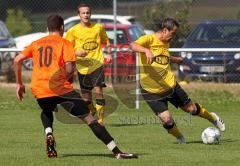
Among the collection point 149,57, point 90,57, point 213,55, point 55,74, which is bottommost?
point 213,55

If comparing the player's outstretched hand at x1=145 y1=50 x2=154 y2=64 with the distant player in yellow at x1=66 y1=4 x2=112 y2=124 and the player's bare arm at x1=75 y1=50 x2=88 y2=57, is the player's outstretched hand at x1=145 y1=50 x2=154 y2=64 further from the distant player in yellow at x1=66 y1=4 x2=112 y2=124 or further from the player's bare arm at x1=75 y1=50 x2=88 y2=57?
the distant player in yellow at x1=66 y1=4 x2=112 y2=124

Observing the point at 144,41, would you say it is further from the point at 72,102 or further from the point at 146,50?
the point at 72,102

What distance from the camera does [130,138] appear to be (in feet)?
40.5

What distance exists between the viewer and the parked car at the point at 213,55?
57.9 feet

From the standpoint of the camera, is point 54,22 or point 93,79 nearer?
point 54,22

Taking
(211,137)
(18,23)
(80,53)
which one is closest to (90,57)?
(80,53)

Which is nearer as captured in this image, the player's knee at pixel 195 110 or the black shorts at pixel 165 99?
the black shorts at pixel 165 99

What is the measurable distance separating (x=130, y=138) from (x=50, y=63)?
302 cm

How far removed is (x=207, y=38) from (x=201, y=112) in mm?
7411

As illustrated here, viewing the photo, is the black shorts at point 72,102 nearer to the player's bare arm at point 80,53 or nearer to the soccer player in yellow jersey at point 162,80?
the soccer player in yellow jersey at point 162,80

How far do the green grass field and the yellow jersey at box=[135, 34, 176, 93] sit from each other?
2.45 feet

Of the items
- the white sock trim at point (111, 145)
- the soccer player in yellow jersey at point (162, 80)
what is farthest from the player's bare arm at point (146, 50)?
the white sock trim at point (111, 145)

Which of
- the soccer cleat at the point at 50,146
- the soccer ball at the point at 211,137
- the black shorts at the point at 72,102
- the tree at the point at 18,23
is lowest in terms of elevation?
the tree at the point at 18,23

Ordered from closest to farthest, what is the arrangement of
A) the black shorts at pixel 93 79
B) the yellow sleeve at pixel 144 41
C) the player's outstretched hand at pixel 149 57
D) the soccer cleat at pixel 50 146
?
1. the soccer cleat at pixel 50 146
2. the player's outstretched hand at pixel 149 57
3. the yellow sleeve at pixel 144 41
4. the black shorts at pixel 93 79
